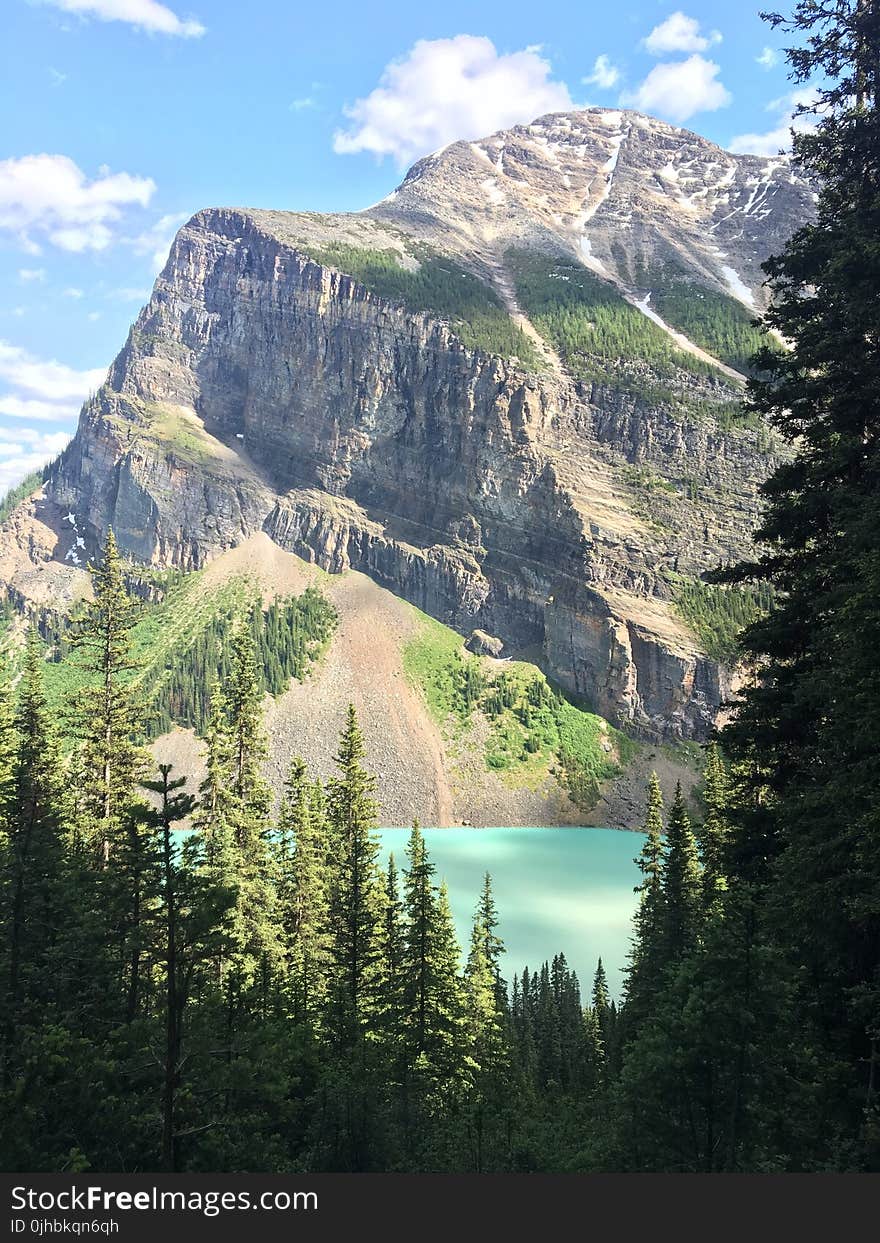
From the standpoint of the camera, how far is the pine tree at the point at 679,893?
79.5ft

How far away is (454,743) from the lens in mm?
137250

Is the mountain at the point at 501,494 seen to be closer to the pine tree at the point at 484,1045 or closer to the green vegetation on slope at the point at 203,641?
the green vegetation on slope at the point at 203,641

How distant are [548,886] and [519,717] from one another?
209 ft

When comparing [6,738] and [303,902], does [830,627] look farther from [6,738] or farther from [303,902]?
[6,738]

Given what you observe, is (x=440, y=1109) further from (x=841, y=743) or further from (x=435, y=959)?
(x=841, y=743)

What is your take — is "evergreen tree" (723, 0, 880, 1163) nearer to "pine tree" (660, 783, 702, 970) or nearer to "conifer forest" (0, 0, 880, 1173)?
"conifer forest" (0, 0, 880, 1173)

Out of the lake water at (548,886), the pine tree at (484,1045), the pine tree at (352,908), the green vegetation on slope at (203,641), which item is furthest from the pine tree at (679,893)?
the green vegetation on slope at (203,641)

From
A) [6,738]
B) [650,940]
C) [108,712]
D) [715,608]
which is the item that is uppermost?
[715,608]

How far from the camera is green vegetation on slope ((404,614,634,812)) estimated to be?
133000mm

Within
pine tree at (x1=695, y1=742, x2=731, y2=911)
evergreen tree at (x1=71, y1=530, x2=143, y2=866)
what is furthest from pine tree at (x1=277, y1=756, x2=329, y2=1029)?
pine tree at (x1=695, y1=742, x2=731, y2=911)

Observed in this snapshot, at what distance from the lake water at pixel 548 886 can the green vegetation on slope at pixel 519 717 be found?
1510 cm

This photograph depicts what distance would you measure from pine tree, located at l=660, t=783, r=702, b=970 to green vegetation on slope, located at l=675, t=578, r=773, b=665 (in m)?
122

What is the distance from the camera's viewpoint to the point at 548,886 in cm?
8306

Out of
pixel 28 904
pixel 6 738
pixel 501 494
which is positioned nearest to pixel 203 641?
pixel 501 494
